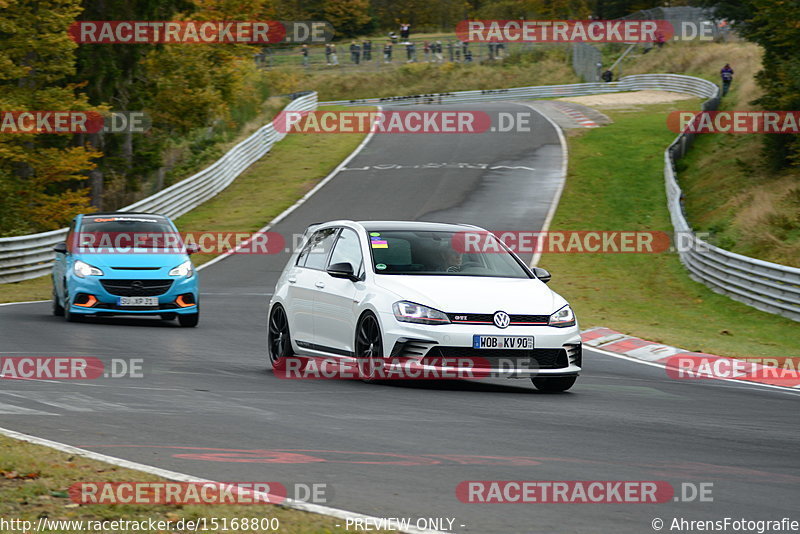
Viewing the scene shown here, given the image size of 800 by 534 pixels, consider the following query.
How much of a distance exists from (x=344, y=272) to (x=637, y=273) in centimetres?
1767

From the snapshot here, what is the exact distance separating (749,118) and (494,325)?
39934mm

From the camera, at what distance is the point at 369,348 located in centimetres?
1117

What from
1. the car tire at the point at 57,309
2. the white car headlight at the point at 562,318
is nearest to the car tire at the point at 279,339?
the white car headlight at the point at 562,318

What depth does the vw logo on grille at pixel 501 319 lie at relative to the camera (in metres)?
10.7

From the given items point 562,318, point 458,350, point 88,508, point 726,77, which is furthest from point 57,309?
point 726,77

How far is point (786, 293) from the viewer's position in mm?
20984

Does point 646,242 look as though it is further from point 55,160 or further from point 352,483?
point 352,483

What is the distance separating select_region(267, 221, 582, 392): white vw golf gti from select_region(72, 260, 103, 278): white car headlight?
18.5 feet

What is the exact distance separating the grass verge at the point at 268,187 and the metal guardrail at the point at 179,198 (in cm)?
29

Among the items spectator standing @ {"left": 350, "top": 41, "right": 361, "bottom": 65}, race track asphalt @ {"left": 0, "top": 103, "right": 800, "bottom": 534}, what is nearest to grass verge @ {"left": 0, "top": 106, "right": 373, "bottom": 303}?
race track asphalt @ {"left": 0, "top": 103, "right": 800, "bottom": 534}

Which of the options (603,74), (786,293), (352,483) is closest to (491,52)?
(603,74)

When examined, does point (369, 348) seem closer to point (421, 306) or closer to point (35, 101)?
point (421, 306)

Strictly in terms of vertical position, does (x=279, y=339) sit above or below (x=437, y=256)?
below

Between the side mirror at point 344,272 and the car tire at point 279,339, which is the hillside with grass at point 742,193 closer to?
the car tire at point 279,339
